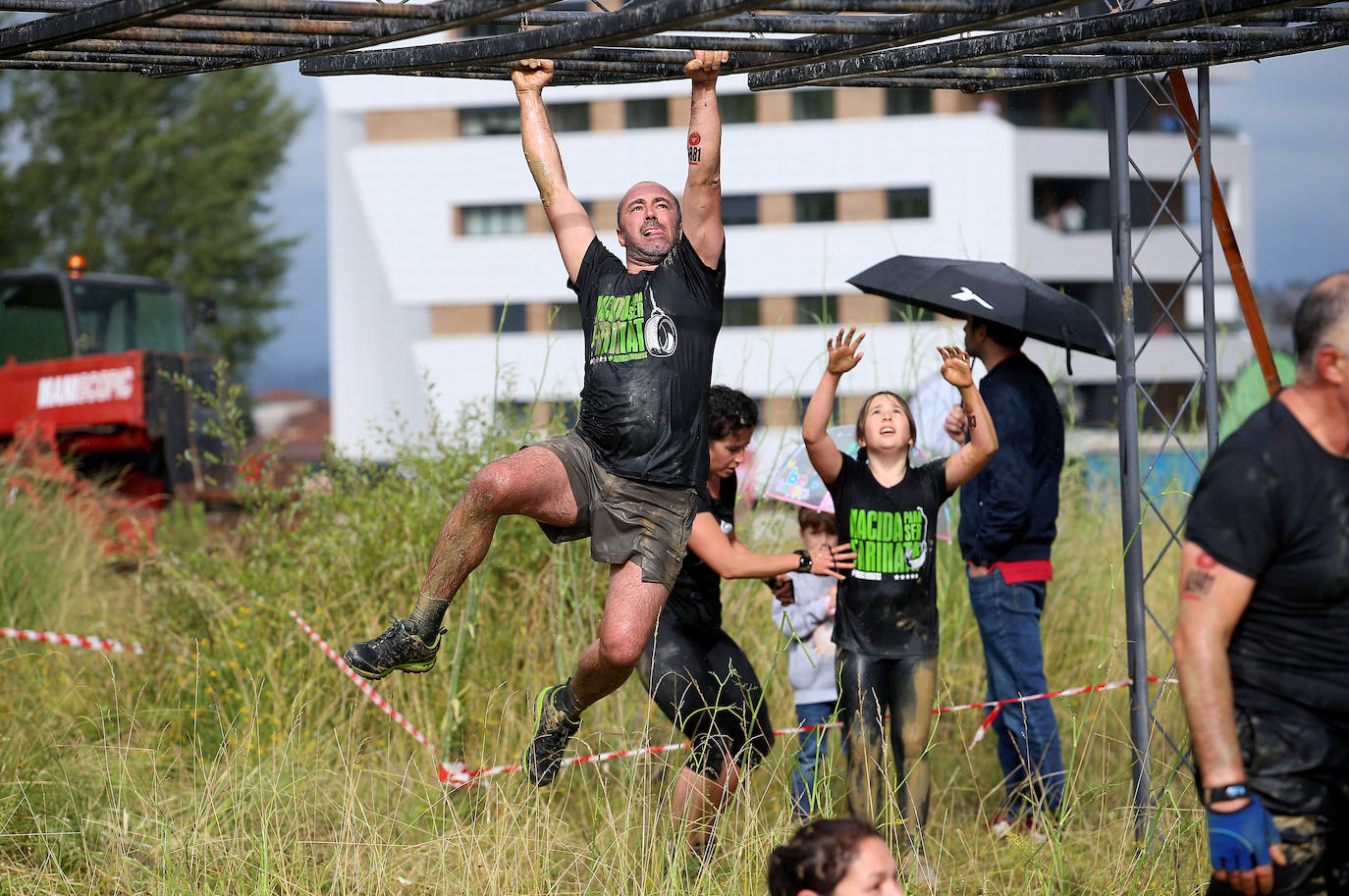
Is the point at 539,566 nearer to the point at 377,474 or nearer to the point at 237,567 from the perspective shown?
the point at 377,474

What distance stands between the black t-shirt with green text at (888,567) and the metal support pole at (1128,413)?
0.82m

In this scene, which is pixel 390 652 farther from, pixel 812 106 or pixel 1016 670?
pixel 812 106

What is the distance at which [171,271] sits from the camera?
119 feet

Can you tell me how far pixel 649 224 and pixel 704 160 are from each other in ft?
1.05

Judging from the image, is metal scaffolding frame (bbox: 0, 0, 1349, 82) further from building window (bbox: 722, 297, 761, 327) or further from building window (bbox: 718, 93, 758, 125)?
building window (bbox: 718, 93, 758, 125)

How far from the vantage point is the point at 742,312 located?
1671 inches

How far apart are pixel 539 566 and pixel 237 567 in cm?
160

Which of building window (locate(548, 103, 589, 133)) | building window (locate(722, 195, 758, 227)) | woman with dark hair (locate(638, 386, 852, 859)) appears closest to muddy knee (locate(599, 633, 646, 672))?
woman with dark hair (locate(638, 386, 852, 859))

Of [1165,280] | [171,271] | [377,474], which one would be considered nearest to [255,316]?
[171,271]

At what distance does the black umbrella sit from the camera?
5.31 metres

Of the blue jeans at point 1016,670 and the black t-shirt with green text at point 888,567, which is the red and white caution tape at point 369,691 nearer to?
the black t-shirt with green text at point 888,567

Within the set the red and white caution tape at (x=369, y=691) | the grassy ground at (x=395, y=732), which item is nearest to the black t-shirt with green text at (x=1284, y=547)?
the grassy ground at (x=395, y=732)

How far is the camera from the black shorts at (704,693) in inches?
181

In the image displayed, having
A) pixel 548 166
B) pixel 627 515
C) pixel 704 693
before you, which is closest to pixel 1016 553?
pixel 704 693
